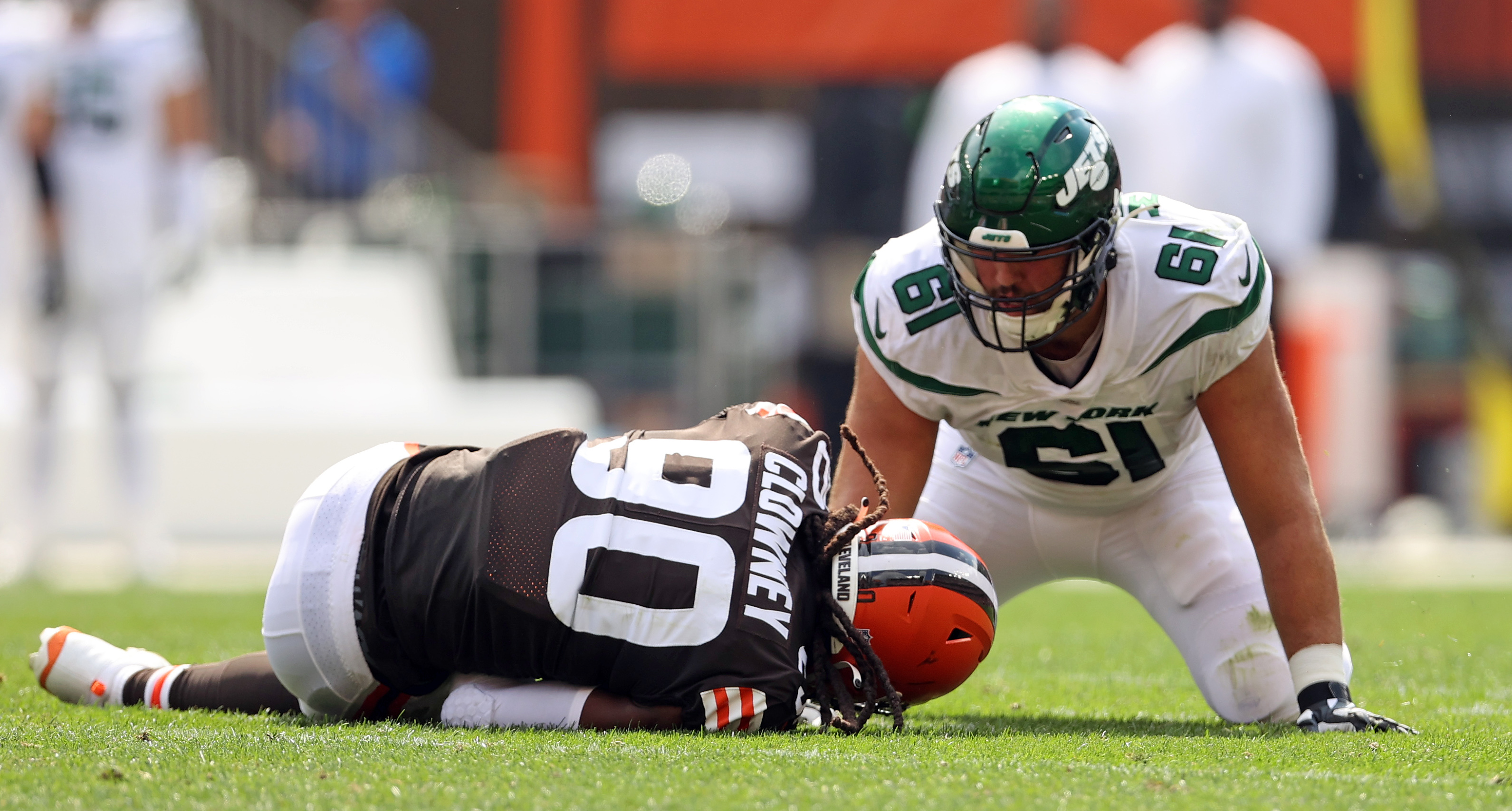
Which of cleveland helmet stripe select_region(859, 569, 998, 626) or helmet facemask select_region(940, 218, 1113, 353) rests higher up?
helmet facemask select_region(940, 218, 1113, 353)

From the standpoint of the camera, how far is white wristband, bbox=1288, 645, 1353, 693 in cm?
303

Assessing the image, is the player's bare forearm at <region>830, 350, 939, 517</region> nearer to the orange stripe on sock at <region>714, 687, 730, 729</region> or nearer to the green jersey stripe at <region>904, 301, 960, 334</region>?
the green jersey stripe at <region>904, 301, 960, 334</region>

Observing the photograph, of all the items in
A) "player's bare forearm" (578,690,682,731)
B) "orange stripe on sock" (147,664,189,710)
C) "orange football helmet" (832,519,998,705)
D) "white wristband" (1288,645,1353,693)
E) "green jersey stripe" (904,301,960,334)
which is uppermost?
"green jersey stripe" (904,301,960,334)

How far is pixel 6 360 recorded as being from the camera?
1028 centimetres

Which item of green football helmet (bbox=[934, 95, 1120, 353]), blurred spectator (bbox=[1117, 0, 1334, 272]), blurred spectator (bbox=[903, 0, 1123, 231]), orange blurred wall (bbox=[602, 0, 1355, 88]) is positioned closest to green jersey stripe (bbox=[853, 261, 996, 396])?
green football helmet (bbox=[934, 95, 1120, 353])

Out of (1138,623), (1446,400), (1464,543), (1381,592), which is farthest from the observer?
(1446,400)

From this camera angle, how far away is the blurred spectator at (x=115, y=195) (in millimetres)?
6973

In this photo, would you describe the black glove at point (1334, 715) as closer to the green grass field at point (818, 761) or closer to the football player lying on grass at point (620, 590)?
the green grass field at point (818, 761)

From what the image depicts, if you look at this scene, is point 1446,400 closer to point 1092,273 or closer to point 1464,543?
point 1464,543

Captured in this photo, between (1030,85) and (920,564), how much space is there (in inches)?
157

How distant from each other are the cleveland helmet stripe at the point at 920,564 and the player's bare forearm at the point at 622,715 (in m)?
0.44

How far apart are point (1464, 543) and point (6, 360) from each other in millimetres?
8974

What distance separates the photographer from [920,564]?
2971mm

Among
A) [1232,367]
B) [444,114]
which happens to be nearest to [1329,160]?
[444,114]
